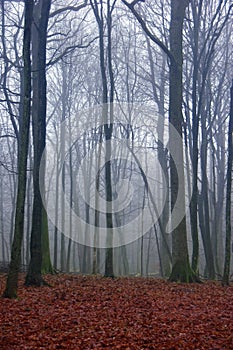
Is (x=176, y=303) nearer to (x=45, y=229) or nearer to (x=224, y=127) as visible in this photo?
(x=45, y=229)

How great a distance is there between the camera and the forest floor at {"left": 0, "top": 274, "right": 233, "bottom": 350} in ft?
19.4

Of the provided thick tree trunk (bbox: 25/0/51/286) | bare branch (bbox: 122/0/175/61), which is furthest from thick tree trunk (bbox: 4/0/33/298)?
bare branch (bbox: 122/0/175/61)

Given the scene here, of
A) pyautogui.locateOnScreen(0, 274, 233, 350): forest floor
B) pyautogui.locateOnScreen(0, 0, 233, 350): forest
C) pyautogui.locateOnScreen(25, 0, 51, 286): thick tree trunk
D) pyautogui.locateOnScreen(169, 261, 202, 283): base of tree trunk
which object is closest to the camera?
pyautogui.locateOnScreen(0, 274, 233, 350): forest floor

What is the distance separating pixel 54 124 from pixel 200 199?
11.8m

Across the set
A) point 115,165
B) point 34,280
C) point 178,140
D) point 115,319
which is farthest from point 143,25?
point 115,165

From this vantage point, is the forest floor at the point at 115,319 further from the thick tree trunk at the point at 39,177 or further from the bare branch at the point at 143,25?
the bare branch at the point at 143,25

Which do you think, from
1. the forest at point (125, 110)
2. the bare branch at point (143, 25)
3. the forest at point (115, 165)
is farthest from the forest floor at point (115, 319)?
the bare branch at point (143, 25)

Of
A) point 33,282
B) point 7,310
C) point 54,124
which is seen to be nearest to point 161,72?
point 54,124

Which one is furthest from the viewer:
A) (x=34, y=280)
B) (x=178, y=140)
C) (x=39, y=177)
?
(x=178, y=140)

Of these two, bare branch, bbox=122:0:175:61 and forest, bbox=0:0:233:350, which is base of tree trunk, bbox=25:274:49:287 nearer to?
forest, bbox=0:0:233:350

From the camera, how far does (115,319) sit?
7215 mm

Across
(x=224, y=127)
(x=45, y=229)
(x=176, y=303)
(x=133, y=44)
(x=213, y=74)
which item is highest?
(x=133, y=44)

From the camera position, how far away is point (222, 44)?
65.7 ft

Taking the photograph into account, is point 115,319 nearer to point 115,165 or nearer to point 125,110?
point 125,110
